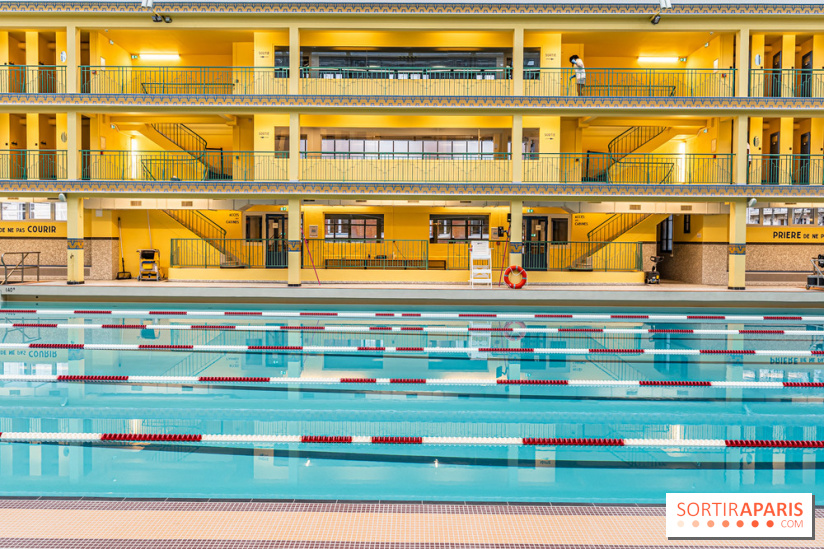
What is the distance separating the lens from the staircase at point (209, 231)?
19.2 meters

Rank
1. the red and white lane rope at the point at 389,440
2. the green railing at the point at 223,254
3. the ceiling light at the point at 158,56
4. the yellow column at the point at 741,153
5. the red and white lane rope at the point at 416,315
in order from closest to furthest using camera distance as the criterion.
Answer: the red and white lane rope at the point at 389,440 < the red and white lane rope at the point at 416,315 < the yellow column at the point at 741,153 < the green railing at the point at 223,254 < the ceiling light at the point at 158,56

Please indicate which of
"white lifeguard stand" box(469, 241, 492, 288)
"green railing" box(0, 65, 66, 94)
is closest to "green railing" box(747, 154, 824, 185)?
"white lifeguard stand" box(469, 241, 492, 288)

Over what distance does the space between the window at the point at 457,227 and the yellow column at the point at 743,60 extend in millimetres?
8897

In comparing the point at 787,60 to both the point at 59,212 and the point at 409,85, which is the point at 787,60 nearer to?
the point at 409,85

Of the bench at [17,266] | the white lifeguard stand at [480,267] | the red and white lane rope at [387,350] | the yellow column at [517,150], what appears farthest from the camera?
the yellow column at [517,150]

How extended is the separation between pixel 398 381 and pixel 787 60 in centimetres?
1788

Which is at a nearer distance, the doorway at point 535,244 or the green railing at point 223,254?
the green railing at point 223,254

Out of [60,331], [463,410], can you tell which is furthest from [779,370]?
[60,331]

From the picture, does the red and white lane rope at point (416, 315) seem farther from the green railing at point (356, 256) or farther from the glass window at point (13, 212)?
the glass window at point (13, 212)

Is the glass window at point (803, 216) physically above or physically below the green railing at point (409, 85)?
below

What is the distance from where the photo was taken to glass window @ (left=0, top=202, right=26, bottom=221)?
19.4 meters

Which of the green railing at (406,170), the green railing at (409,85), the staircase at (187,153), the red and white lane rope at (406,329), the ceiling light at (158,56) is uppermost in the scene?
the ceiling light at (158,56)

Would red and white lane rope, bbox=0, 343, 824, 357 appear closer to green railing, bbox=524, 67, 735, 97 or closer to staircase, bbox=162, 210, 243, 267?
staircase, bbox=162, 210, 243, 267

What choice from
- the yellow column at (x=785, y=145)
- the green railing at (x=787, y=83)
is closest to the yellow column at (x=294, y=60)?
the green railing at (x=787, y=83)
